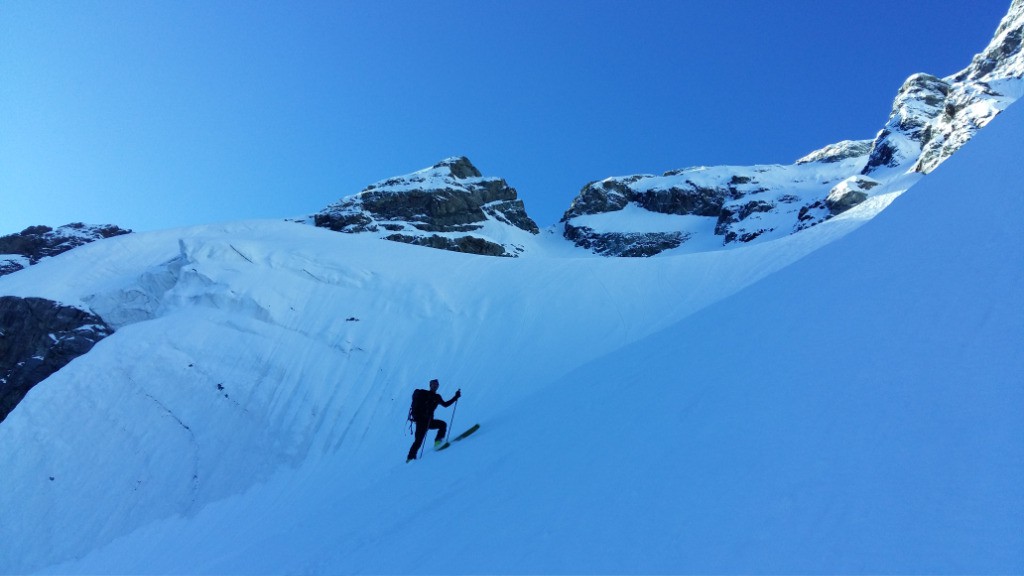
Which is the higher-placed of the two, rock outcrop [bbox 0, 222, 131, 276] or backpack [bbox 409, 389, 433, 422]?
rock outcrop [bbox 0, 222, 131, 276]

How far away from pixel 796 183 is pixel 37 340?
100524 millimetres

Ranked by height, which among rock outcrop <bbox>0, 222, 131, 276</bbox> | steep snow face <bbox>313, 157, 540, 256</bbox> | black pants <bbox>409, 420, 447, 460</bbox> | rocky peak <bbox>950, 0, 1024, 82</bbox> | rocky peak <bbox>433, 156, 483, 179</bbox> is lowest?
black pants <bbox>409, 420, 447, 460</bbox>

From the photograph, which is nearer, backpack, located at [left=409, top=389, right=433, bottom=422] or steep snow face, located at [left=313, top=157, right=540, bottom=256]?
backpack, located at [left=409, top=389, right=433, bottom=422]

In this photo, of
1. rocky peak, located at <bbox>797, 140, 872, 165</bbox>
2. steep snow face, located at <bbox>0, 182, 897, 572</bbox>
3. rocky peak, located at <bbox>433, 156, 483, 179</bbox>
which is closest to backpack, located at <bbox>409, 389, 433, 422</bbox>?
steep snow face, located at <bbox>0, 182, 897, 572</bbox>

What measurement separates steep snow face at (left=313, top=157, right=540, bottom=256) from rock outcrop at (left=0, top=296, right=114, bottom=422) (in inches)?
1720

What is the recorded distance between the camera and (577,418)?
21.4 ft

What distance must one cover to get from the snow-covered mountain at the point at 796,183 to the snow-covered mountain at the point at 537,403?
54.8m

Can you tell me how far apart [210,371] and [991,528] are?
1581 centimetres

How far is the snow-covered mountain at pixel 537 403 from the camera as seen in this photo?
9.68 feet

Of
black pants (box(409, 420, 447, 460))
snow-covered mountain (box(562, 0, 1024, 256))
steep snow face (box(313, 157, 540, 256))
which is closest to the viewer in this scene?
black pants (box(409, 420, 447, 460))

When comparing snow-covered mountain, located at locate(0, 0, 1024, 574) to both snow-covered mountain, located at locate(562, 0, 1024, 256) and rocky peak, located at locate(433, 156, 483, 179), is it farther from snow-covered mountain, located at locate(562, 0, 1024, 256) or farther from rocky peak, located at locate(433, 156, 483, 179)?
rocky peak, located at locate(433, 156, 483, 179)

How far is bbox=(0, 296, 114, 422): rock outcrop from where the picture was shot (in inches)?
801

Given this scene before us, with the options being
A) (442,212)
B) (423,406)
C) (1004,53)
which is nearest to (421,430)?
(423,406)

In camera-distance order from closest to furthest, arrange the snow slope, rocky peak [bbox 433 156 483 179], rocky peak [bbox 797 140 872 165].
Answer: the snow slope, rocky peak [bbox 433 156 483 179], rocky peak [bbox 797 140 872 165]
